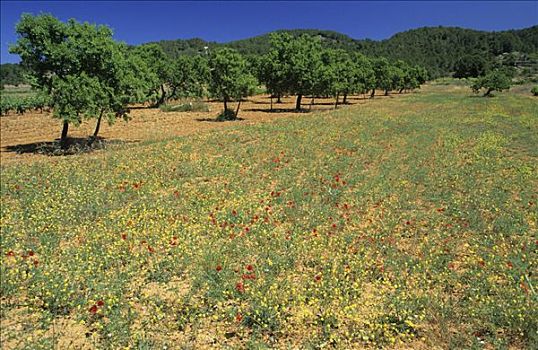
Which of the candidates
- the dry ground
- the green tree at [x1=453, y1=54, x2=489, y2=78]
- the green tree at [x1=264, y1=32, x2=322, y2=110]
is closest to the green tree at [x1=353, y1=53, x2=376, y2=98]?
the green tree at [x1=264, y1=32, x2=322, y2=110]

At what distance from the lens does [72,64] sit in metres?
21.0

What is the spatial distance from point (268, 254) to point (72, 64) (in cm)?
1949

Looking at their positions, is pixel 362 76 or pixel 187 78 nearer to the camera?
pixel 187 78

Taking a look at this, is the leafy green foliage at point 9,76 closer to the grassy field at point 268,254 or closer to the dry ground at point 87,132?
the dry ground at point 87,132

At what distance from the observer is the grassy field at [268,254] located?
5.69 meters

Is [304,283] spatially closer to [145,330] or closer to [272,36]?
[145,330]

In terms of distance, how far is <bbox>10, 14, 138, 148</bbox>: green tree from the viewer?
20.0m

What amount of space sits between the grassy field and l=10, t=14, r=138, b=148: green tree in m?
5.74

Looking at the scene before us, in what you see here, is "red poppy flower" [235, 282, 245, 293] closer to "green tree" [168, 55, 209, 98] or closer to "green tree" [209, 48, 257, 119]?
"green tree" [209, 48, 257, 119]

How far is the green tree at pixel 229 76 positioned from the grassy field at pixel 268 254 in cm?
2469

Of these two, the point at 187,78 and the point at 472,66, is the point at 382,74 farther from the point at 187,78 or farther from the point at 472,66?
the point at 472,66

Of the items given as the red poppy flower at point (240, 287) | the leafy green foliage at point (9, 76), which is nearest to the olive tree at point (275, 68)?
the red poppy flower at point (240, 287)

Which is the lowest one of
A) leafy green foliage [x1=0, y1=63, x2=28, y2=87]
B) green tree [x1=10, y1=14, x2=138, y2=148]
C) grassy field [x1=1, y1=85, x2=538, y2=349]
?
grassy field [x1=1, y1=85, x2=538, y2=349]

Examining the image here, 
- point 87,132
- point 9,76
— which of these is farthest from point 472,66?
point 9,76
